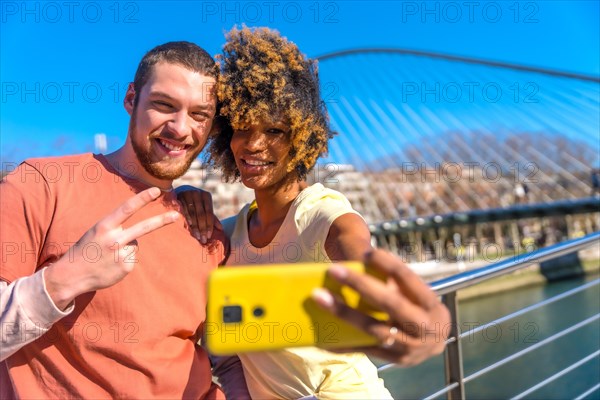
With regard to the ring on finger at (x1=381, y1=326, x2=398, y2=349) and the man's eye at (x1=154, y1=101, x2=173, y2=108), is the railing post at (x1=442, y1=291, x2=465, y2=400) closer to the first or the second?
the man's eye at (x1=154, y1=101, x2=173, y2=108)

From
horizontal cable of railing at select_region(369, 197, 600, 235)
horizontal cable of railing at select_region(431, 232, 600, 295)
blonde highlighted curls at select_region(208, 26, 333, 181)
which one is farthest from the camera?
horizontal cable of railing at select_region(369, 197, 600, 235)

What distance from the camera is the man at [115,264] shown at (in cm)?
62

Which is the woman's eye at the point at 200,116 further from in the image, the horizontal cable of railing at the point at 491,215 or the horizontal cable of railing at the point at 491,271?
the horizontal cable of railing at the point at 491,215

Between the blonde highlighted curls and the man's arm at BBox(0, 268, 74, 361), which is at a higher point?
the blonde highlighted curls

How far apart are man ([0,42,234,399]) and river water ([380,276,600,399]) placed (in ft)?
9.41

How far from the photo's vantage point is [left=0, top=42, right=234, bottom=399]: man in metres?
0.62

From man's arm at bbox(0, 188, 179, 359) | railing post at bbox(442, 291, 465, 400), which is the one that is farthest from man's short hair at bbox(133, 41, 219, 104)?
railing post at bbox(442, 291, 465, 400)

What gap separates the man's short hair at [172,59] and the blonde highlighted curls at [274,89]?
0.07m

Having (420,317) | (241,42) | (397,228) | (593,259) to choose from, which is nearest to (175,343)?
(420,317)

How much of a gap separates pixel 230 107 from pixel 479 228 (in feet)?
57.7

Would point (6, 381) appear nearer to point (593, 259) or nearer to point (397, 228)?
point (593, 259)

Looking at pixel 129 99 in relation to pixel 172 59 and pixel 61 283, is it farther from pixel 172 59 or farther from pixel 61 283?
pixel 61 283

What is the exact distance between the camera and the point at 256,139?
964 mm

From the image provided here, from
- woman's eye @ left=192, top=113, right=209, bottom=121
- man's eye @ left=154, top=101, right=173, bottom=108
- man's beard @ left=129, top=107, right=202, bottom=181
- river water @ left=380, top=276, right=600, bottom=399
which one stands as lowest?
river water @ left=380, top=276, right=600, bottom=399
